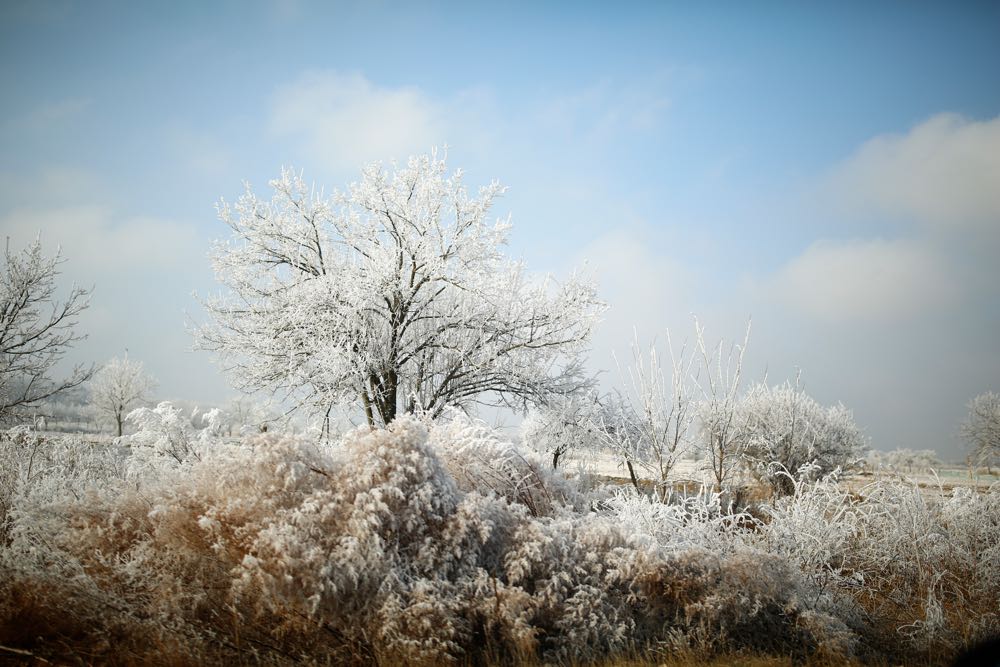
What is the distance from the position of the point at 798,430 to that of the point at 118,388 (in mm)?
45410

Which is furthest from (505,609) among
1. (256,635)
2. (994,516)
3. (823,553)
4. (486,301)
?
(486,301)

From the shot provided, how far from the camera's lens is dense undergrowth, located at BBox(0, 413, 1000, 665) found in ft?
11.7

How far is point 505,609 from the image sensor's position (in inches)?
152

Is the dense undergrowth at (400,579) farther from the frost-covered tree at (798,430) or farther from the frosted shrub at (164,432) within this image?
the frost-covered tree at (798,430)

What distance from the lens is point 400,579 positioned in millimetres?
3922

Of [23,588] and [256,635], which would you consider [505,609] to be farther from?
[23,588]

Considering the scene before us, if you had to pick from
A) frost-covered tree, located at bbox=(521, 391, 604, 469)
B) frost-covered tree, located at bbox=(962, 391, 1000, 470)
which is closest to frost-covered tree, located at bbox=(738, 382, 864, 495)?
frost-covered tree, located at bbox=(521, 391, 604, 469)

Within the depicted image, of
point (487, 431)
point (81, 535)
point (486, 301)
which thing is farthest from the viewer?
point (486, 301)

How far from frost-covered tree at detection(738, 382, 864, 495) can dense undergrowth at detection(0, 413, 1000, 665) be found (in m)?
14.1

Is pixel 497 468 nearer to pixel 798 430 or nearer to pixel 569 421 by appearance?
pixel 569 421

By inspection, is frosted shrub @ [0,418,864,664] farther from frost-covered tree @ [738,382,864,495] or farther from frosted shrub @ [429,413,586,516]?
frost-covered tree @ [738,382,864,495]

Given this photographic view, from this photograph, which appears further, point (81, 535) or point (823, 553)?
point (823, 553)

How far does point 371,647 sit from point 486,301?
1062 cm

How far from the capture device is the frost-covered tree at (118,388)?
41656mm
